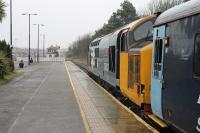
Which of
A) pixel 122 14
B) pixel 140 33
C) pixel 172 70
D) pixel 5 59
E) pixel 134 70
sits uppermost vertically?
pixel 122 14

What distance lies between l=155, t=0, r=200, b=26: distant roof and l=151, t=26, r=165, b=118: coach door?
24cm

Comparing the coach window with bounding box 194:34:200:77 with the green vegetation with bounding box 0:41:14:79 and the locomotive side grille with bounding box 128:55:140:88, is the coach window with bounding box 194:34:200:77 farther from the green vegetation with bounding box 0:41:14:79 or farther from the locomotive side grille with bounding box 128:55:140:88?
the green vegetation with bounding box 0:41:14:79

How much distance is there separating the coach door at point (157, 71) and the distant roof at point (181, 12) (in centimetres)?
24

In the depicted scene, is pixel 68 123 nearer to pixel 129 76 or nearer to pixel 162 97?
pixel 129 76

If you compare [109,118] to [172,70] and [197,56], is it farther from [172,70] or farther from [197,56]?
[197,56]

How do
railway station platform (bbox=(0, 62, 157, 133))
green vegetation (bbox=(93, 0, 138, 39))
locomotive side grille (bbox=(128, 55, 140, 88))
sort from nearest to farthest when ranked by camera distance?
railway station platform (bbox=(0, 62, 157, 133)), locomotive side grille (bbox=(128, 55, 140, 88)), green vegetation (bbox=(93, 0, 138, 39))

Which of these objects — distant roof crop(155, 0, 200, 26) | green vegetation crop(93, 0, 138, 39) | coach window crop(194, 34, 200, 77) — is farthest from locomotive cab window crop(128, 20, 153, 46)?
green vegetation crop(93, 0, 138, 39)

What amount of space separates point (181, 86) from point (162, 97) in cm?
155

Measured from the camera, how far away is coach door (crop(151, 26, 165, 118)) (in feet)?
34.9

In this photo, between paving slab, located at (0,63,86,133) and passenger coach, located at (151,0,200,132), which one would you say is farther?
paving slab, located at (0,63,86,133)

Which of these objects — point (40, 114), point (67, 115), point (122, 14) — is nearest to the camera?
point (67, 115)

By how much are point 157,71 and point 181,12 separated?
7.02 ft

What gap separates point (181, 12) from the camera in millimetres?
9180

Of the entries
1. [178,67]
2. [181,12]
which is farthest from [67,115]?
[181,12]
